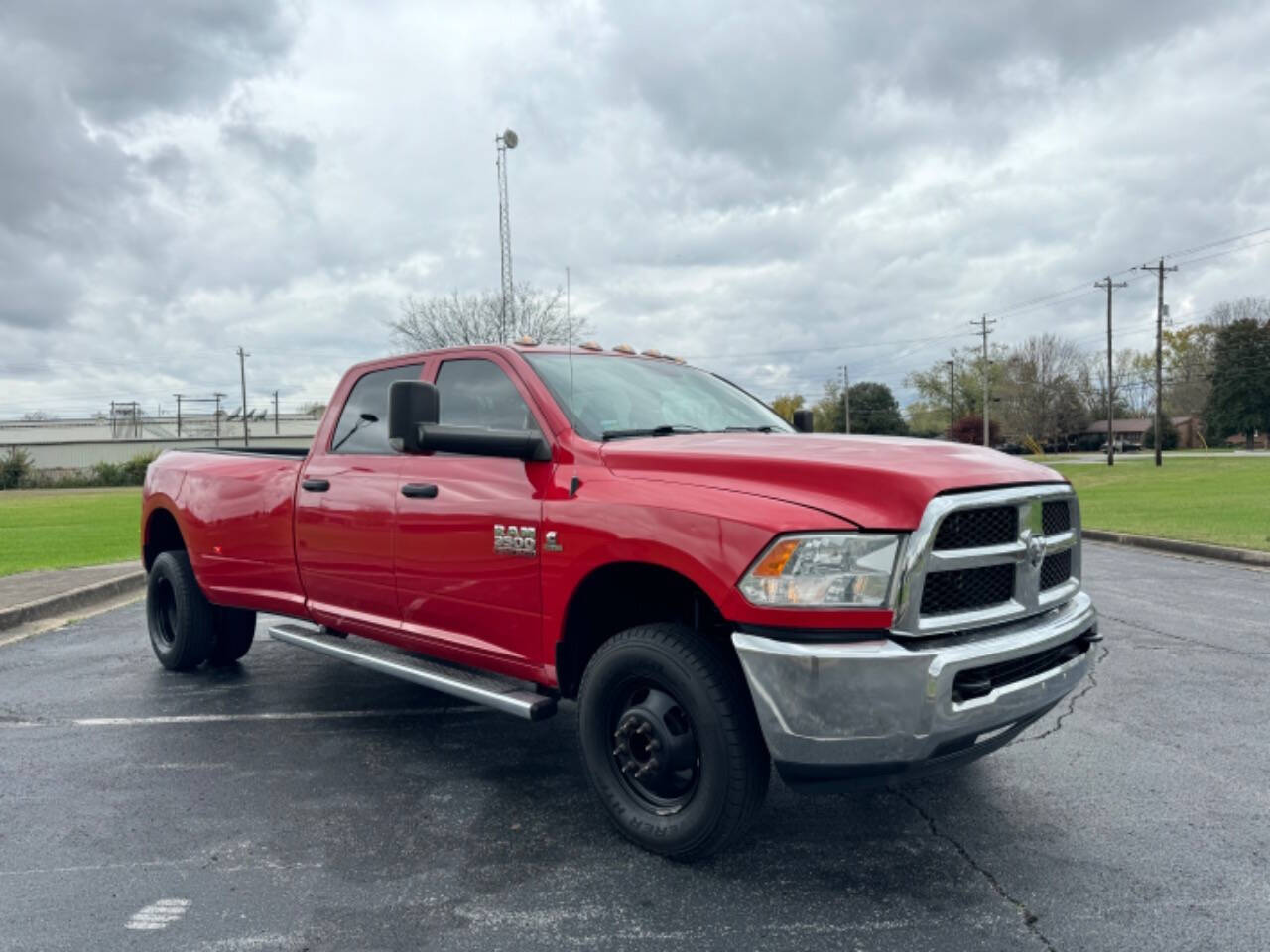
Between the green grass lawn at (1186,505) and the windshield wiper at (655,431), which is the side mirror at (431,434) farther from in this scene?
the green grass lawn at (1186,505)

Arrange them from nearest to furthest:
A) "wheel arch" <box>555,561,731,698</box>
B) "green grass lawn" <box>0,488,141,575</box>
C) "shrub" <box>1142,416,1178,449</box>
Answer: "wheel arch" <box>555,561,731,698</box>
"green grass lawn" <box>0,488,141,575</box>
"shrub" <box>1142,416,1178,449</box>

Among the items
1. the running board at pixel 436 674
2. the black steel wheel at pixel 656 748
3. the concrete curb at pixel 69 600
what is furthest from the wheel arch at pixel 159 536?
the black steel wheel at pixel 656 748

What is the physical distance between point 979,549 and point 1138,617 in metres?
5.55

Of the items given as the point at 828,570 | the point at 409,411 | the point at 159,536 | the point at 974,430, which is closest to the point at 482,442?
the point at 409,411

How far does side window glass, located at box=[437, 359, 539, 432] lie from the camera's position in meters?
4.20

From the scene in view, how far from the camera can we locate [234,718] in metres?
5.25

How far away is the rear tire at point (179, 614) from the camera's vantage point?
6.18 meters

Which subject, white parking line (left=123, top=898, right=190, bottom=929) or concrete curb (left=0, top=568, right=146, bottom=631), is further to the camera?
concrete curb (left=0, top=568, right=146, bottom=631)

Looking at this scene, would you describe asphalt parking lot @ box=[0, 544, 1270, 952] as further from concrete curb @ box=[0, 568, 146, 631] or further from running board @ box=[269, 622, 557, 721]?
concrete curb @ box=[0, 568, 146, 631]

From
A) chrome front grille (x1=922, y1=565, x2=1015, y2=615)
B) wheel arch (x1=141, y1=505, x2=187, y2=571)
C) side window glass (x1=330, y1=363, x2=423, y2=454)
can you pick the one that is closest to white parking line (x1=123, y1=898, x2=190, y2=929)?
side window glass (x1=330, y1=363, x2=423, y2=454)

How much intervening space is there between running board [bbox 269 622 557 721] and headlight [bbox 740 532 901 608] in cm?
121

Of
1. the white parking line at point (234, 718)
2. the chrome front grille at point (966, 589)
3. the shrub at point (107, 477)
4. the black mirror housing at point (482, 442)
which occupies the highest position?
the black mirror housing at point (482, 442)

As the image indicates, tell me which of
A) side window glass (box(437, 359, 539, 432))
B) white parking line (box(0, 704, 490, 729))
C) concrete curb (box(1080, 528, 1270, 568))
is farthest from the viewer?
concrete curb (box(1080, 528, 1270, 568))

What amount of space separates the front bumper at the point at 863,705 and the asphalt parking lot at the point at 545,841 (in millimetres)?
465
